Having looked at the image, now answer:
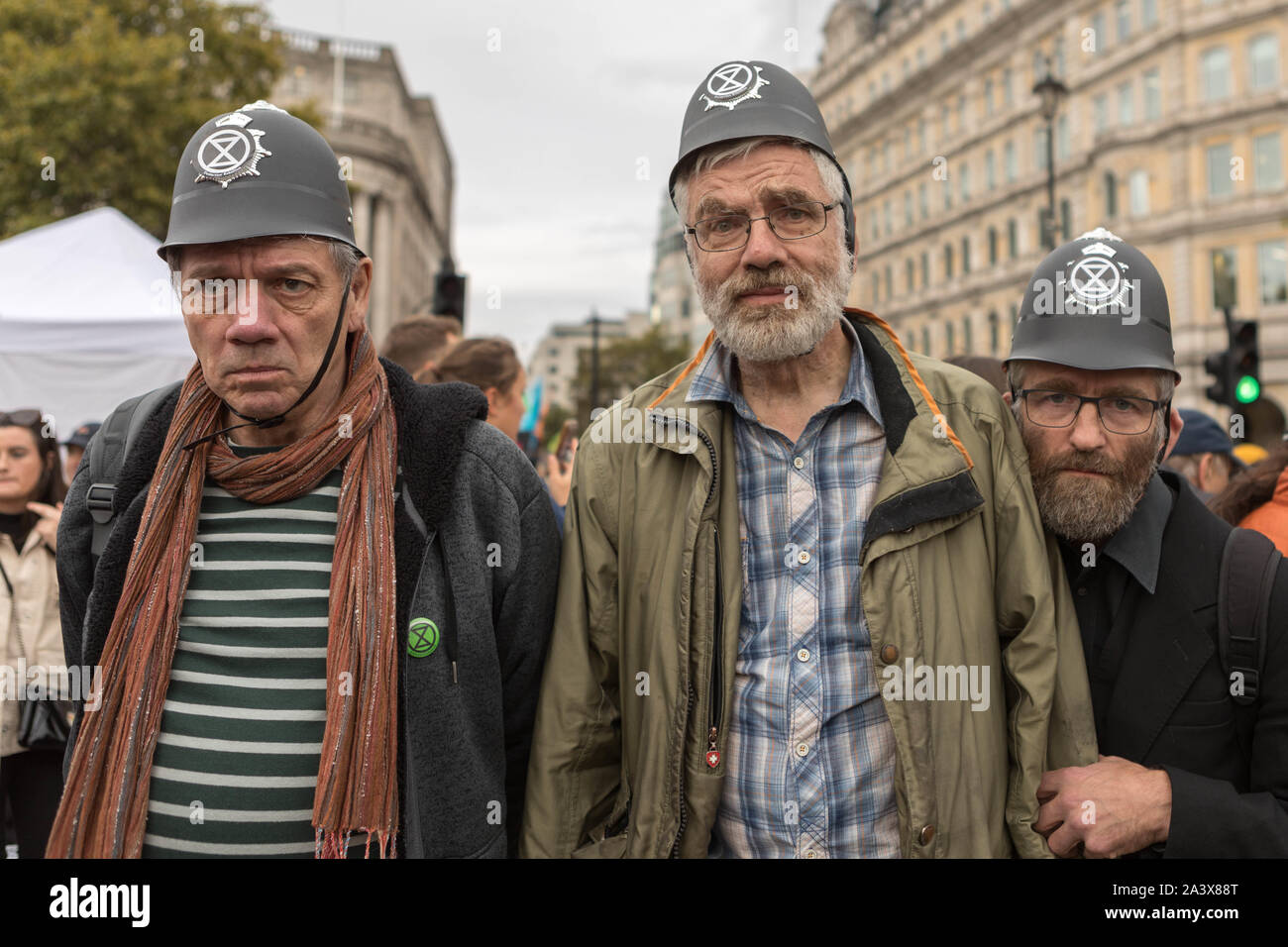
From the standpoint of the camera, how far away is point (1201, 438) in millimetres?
6012

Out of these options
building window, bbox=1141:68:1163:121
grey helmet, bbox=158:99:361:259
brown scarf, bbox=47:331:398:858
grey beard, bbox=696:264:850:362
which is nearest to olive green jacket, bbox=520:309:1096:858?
grey beard, bbox=696:264:850:362

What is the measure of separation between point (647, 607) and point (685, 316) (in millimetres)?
97457

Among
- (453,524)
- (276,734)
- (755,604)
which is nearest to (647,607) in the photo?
(755,604)

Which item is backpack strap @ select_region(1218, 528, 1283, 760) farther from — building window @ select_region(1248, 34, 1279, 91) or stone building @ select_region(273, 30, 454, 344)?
stone building @ select_region(273, 30, 454, 344)

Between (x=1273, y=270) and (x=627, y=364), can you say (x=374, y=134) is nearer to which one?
(x=627, y=364)

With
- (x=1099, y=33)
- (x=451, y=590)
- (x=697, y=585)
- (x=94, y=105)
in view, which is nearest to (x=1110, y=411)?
(x=697, y=585)

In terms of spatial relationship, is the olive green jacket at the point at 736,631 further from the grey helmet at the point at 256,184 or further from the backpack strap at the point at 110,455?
the backpack strap at the point at 110,455

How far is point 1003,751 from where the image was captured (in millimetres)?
2398

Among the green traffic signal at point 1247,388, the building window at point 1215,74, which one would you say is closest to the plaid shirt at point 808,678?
the green traffic signal at point 1247,388

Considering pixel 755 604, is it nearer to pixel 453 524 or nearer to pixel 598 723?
pixel 598 723

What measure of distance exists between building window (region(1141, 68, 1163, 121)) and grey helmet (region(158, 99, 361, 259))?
47265 millimetres

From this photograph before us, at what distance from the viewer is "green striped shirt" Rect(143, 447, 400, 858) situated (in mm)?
2141

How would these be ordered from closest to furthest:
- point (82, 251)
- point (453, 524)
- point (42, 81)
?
point (453, 524) → point (82, 251) → point (42, 81)

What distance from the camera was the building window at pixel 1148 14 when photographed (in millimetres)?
42062
